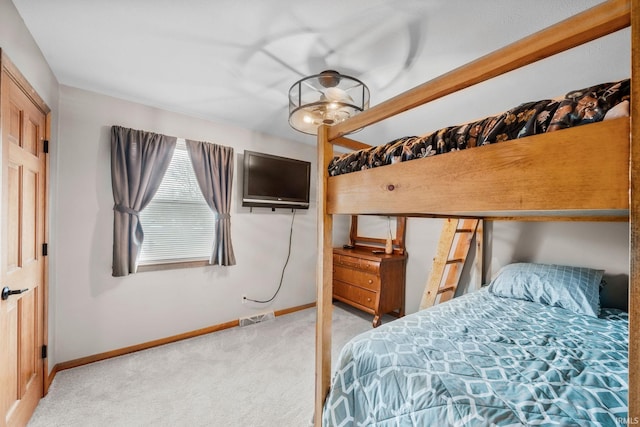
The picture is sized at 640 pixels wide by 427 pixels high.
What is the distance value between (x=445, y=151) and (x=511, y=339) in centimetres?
127

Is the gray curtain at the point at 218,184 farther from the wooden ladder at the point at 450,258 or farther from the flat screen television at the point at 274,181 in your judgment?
the wooden ladder at the point at 450,258

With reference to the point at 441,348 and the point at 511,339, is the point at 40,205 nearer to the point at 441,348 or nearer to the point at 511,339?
the point at 441,348

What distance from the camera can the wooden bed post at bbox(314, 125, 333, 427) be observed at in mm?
1274

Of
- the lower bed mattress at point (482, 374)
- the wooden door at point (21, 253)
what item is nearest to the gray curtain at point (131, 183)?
the wooden door at point (21, 253)

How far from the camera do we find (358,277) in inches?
133

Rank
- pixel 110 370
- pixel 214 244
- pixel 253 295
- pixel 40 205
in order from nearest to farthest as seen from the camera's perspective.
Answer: pixel 40 205 → pixel 110 370 → pixel 214 244 → pixel 253 295

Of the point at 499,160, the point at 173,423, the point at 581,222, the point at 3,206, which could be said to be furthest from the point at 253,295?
the point at 581,222

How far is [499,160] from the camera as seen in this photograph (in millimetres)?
682

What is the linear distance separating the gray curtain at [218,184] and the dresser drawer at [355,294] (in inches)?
58.9

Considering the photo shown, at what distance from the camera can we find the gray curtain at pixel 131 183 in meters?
2.31

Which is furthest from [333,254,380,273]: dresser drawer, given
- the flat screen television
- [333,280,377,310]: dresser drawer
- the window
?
the window

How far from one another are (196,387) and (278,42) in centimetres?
246

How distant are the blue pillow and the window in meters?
2.92

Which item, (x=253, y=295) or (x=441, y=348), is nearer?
(x=441, y=348)
